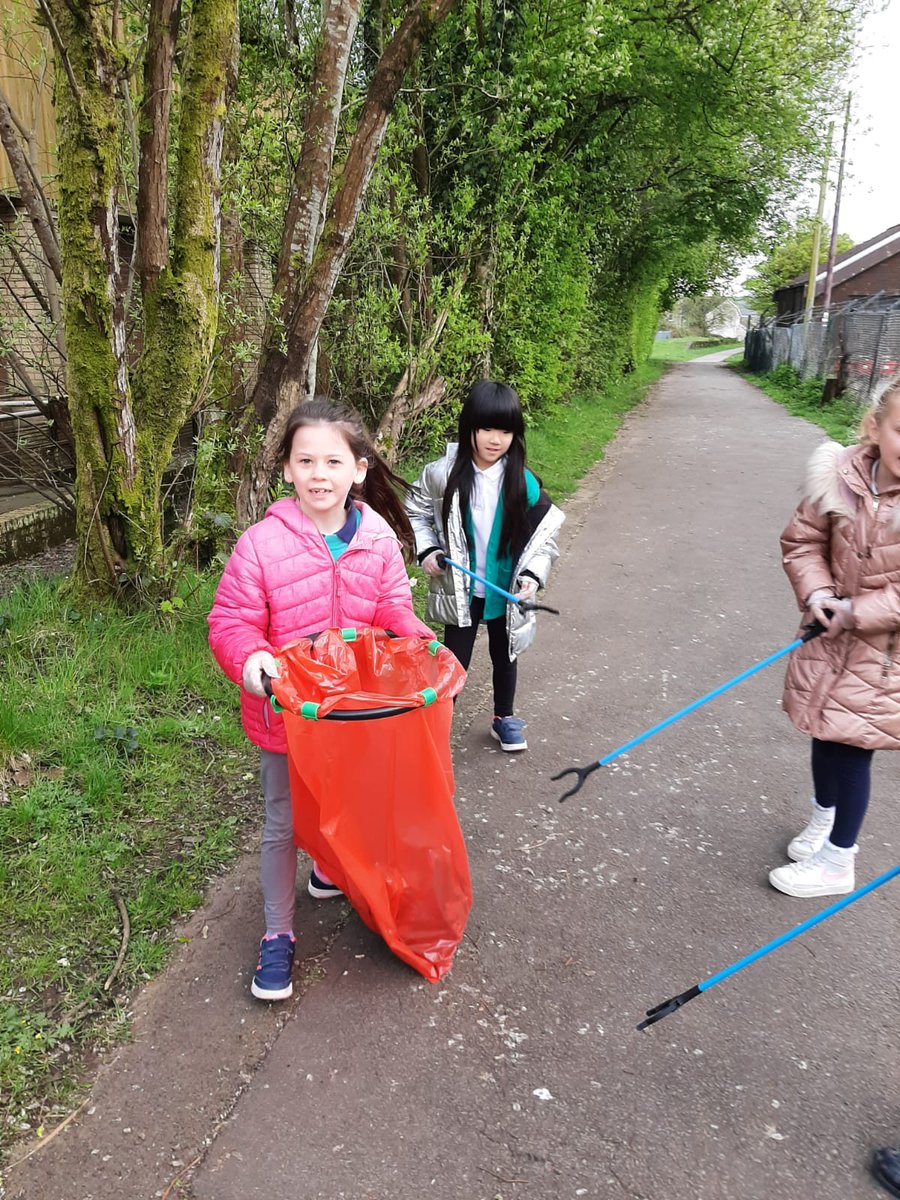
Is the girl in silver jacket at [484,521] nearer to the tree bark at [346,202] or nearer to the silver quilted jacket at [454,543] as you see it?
the silver quilted jacket at [454,543]

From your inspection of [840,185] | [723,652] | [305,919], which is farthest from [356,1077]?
[840,185]

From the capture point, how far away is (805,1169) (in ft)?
6.41

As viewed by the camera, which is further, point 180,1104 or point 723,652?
point 723,652

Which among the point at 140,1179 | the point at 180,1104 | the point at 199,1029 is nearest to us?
the point at 140,1179

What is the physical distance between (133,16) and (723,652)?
5.15m

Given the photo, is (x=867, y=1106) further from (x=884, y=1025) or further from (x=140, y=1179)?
(x=140, y=1179)

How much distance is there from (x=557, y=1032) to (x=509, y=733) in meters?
1.68

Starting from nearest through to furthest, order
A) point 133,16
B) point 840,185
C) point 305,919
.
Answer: point 305,919 < point 133,16 < point 840,185

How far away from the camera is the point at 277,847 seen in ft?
8.09

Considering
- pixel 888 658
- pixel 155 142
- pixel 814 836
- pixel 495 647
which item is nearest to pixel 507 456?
pixel 495 647

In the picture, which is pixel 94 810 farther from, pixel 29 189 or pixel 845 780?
pixel 29 189

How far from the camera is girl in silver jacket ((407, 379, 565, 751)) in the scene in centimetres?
333

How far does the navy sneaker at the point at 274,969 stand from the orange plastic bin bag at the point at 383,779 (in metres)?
0.27

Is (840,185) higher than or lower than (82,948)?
higher
